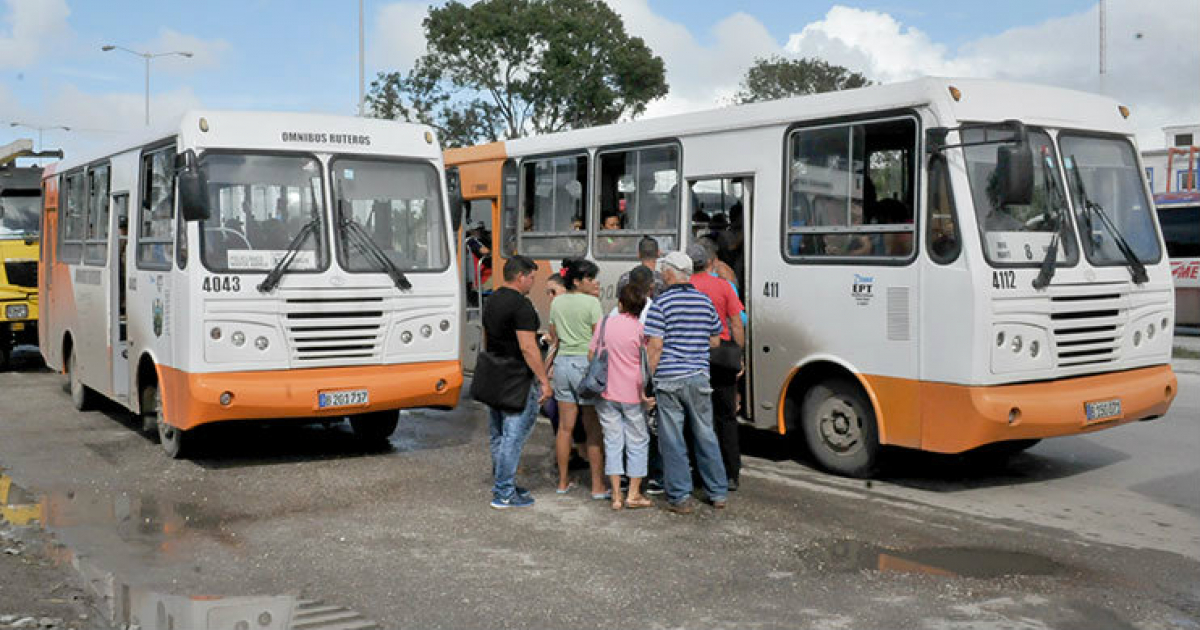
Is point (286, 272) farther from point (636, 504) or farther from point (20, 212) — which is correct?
point (20, 212)

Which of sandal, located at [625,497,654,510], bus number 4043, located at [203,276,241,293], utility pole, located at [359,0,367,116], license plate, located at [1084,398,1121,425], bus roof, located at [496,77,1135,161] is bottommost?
sandal, located at [625,497,654,510]

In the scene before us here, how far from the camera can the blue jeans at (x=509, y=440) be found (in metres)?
8.21

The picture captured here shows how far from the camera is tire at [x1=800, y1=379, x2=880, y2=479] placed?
30.1 feet

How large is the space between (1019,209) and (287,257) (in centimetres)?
560

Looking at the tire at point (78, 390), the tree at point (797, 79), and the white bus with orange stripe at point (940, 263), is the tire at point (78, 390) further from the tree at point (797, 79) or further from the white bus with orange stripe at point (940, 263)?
the tree at point (797, 79)

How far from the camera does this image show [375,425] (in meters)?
11.2

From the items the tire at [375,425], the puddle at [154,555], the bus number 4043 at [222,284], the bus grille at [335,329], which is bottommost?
the puddle at [154,555]

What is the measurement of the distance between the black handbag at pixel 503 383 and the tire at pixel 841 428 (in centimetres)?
264

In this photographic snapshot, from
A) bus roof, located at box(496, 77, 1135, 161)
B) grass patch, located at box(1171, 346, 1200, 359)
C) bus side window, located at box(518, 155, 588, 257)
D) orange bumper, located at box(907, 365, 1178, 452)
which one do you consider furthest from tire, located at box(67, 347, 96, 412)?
grass patch, located at box(1171, 346, 1200, 359)

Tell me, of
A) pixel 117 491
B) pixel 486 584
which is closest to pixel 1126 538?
pixel 486 584

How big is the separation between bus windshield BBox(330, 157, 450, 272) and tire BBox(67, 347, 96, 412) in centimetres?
485

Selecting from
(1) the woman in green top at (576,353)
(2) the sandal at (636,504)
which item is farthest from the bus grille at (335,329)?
(2) the sandal at (636,504)

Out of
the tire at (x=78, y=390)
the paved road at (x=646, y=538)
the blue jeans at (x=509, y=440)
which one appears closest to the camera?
the paved road at (x=646, y=538)

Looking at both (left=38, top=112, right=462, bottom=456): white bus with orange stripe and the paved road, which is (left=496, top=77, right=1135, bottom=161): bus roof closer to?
(left=38, top=112, right=462, bottom=456): white bus with orange stripe
